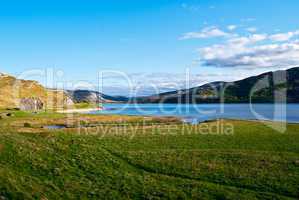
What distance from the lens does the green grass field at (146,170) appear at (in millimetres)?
26172

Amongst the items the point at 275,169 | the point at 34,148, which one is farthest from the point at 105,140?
the point at 275,169

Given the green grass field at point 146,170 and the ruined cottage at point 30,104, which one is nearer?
the green grass field at point 146,170

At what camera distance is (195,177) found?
3091 cm

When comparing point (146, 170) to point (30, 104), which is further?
point (30, 104)

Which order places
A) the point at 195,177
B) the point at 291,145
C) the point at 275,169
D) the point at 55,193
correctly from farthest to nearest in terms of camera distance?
the point at 291,145, the point at 275,169, the point at 195,177, the point at 55,193

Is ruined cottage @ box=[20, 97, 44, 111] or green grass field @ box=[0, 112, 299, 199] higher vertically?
ruined cottage @ box=[20, 97, 44, 111]

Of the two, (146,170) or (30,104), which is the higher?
(30,104)

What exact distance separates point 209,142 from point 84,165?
20838mm

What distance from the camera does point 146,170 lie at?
33125 mm

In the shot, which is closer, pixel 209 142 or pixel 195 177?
pixel 195 177

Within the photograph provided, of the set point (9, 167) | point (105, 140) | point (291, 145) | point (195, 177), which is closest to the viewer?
point (9, 167)

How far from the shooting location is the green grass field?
26172 millimetres

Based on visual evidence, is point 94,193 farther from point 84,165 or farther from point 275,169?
point 275,169

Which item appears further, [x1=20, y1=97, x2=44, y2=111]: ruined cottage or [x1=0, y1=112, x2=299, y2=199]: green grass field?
[x1=20, y1=97, x2=44, y2=111]: ruined cottage
